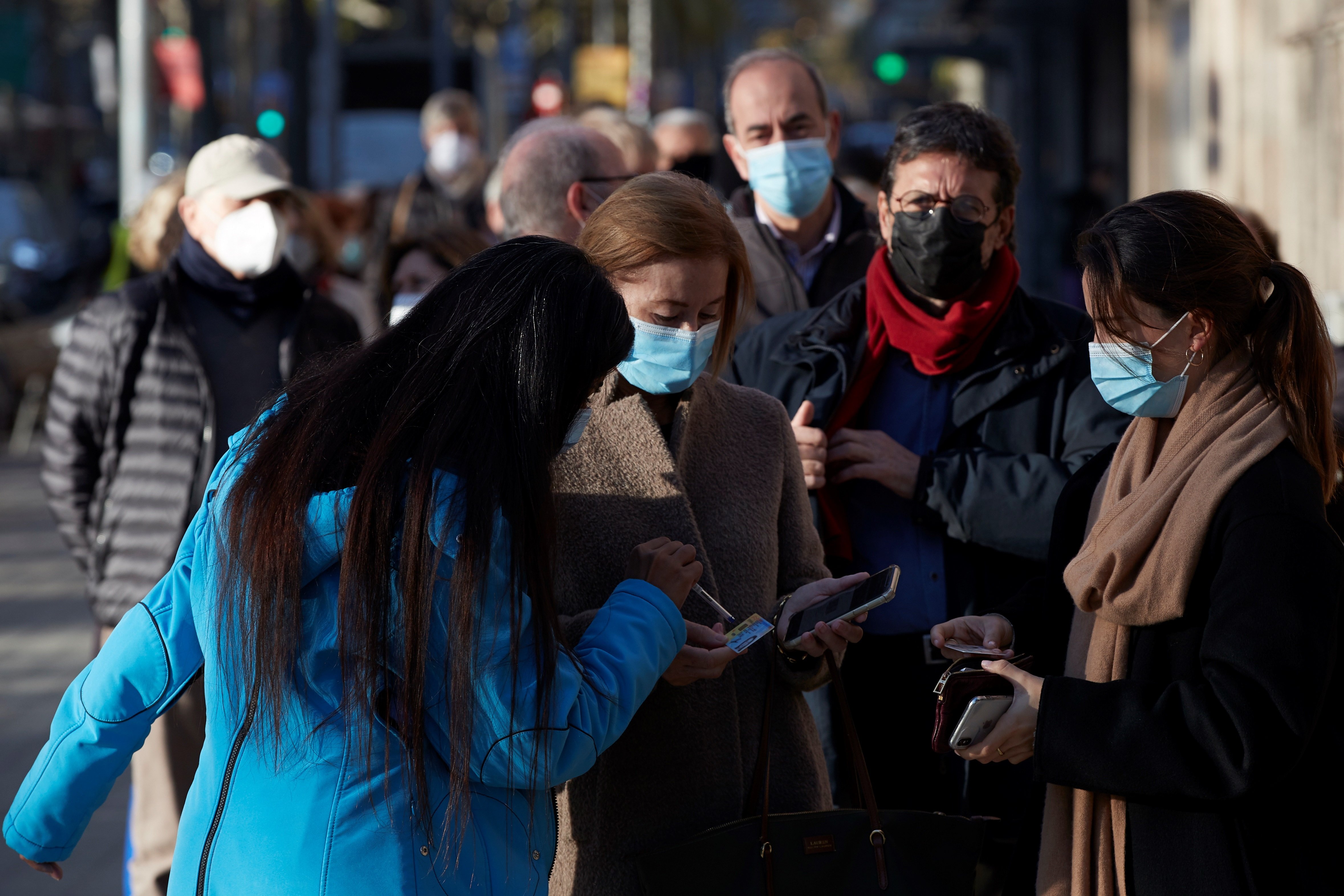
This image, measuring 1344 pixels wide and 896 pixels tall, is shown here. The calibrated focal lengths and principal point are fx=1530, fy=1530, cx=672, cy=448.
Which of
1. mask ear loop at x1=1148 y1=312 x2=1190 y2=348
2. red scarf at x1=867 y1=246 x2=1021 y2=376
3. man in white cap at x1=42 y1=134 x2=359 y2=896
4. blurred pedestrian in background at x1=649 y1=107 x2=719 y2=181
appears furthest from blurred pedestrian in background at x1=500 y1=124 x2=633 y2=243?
blurred pedestrian in background at x1=649 y1=107 x2=719 y2=181

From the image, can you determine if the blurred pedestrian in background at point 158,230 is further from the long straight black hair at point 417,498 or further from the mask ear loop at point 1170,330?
the mask ear loop at point 1170,330

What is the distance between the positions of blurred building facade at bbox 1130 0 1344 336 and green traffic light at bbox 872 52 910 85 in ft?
7.95

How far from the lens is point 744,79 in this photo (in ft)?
14.6

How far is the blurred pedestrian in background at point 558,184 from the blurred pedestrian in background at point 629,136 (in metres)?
2.65

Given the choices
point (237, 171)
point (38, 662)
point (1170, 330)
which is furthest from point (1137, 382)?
point (38, 662)

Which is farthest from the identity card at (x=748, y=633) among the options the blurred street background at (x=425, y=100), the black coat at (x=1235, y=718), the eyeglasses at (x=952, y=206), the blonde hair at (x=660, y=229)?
the blurred street background at (x=425, y=100)

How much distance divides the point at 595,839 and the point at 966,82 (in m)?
37.6

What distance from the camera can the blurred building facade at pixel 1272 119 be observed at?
7469 millimetres

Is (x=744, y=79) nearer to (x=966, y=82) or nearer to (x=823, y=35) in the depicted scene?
(x=966, y=82)

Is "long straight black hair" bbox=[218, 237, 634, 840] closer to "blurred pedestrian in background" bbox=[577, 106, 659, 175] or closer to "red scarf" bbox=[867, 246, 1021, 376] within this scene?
"red scarf" bbox=[867, 246, 1021, 376]

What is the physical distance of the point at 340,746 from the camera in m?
1.95

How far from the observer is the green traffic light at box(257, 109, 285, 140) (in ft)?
37.4

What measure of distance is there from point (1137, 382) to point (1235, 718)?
0.52 metres

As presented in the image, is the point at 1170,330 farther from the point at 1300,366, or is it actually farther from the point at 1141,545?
the point at 1141,545
